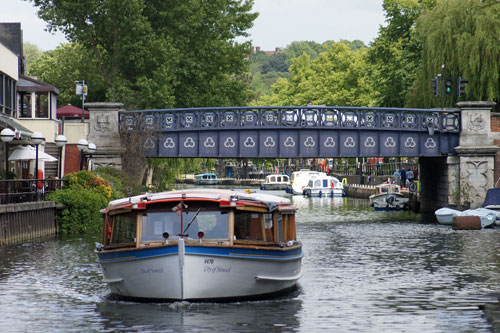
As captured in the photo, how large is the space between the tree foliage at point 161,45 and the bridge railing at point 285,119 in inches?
371

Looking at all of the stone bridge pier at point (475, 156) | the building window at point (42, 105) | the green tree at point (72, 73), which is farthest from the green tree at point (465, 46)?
the building window at point (42, 105)

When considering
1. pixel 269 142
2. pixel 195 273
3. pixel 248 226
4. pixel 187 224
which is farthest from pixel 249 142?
pixel 195 273

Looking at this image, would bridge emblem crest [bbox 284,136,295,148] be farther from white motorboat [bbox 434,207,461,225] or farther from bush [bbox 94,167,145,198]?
white motorboat [bbox 434,207,461,225]

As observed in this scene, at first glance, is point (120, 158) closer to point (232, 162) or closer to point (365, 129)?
point (365, 129)

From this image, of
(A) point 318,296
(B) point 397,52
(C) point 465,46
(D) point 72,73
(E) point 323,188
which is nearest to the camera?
(A) point 318,296

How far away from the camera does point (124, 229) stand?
19359 mm

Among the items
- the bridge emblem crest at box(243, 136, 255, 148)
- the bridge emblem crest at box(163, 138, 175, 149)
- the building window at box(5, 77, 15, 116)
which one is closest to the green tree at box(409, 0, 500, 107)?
the bridge emblem crest at box(243, 136, 255, 148)

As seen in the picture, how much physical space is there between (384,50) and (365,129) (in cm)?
2438

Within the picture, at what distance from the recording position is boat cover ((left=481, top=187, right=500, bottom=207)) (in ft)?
146

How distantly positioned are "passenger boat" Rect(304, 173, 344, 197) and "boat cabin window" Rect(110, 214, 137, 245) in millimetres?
66243

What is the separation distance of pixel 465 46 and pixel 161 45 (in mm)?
18536

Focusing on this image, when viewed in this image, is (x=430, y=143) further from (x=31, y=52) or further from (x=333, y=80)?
(x=31, y=52)

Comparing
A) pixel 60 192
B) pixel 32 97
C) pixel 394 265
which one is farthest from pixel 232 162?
pixel 394 265

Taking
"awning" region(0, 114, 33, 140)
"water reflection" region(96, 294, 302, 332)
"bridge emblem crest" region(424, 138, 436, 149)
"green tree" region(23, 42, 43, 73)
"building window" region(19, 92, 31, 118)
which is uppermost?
"green tree" region(23, 42, 43, 73)
